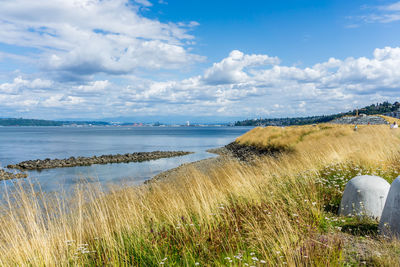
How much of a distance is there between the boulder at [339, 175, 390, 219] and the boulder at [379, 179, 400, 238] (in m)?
0.71

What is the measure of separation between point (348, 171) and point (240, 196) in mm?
3666

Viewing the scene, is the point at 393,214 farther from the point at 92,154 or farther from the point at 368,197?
the point at 92,154

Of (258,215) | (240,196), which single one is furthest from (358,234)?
(240,196)

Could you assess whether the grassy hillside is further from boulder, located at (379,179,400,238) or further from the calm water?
the calm water

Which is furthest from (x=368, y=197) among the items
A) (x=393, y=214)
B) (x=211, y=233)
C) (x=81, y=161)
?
(x=81, y=161)

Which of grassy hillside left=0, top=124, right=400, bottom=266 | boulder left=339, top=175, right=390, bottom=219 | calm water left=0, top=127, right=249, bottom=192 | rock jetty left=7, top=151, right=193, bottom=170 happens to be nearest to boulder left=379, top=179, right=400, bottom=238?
grassy hillside left=0, top=124, right=400, bottom=266

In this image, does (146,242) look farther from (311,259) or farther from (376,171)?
(376,171)

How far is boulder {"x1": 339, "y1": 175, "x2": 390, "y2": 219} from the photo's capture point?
5.54 m

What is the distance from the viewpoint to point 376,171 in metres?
8.00

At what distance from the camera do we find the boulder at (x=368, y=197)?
18.2 ft

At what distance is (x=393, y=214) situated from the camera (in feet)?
15.2

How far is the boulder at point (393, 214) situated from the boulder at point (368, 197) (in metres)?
0.71

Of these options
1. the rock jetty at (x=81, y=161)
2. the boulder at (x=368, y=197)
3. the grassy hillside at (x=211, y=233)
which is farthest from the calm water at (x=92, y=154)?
the boulder at (x=368, y=197)

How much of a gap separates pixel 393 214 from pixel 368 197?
933 millimetres
